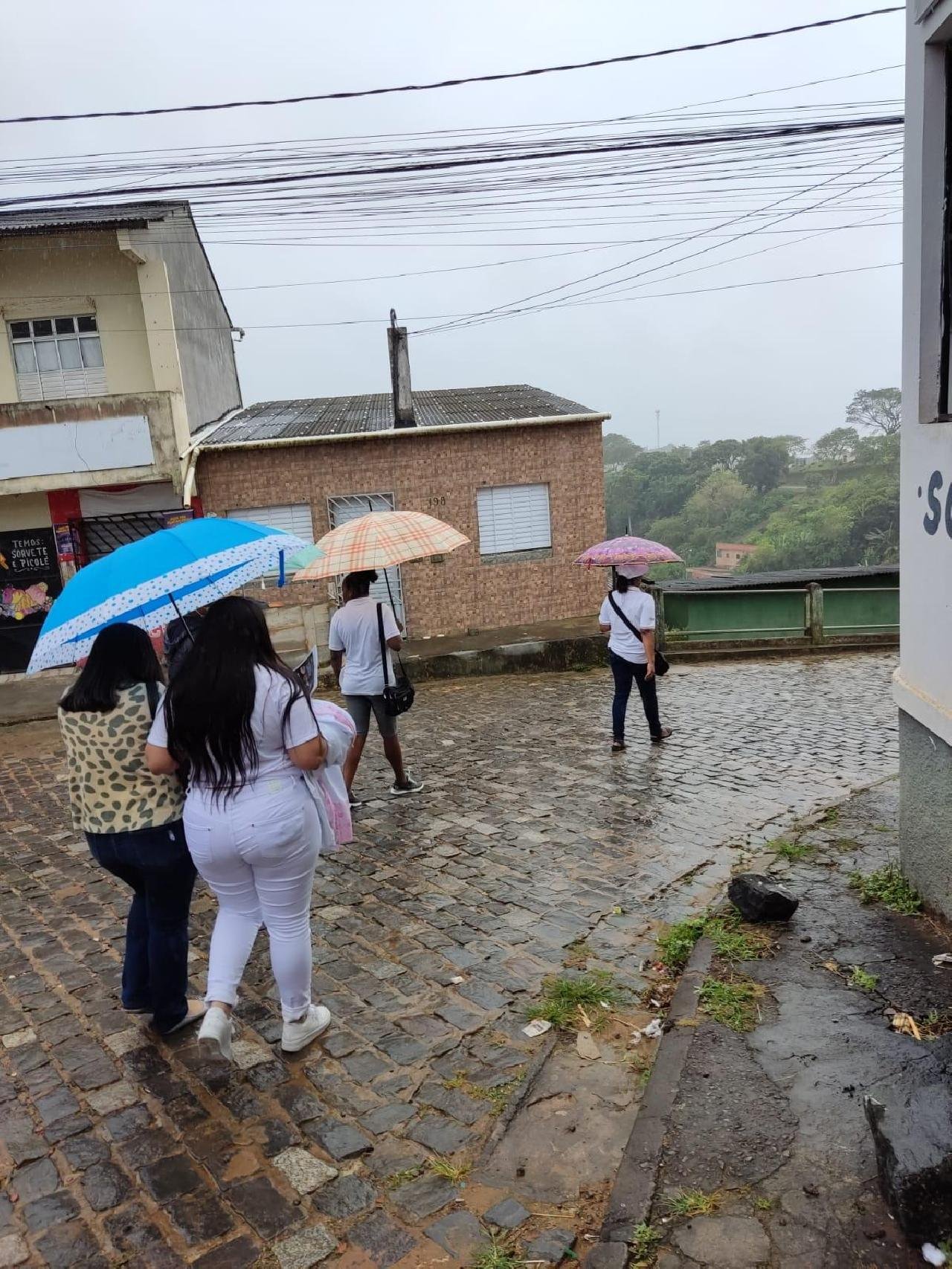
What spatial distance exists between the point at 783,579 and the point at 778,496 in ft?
107

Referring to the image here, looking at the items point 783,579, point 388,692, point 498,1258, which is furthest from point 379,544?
point 783,579

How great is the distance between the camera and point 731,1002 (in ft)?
12.1

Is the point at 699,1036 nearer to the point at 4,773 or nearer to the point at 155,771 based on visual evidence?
the point at 155,771

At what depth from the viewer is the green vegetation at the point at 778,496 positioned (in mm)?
34750

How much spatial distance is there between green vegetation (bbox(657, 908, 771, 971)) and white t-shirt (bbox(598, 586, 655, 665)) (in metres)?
3.42

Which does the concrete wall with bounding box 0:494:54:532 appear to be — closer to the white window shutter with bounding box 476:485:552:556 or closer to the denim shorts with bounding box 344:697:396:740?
the white window shutter with bounding box 476:485:552:556

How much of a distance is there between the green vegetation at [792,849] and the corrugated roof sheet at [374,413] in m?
13.1

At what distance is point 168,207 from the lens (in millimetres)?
15117

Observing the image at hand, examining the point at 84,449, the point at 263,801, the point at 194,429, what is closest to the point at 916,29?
the point at 263,801

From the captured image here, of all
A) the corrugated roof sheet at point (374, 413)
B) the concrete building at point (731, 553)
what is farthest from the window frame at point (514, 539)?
the concrete building at point (731, 553)

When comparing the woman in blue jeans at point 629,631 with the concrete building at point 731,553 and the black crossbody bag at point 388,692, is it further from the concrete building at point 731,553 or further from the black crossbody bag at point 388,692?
the concrete building at point 731,553

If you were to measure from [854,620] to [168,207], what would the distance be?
13.6 metres

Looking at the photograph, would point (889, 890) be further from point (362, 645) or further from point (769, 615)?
point (769, 615)

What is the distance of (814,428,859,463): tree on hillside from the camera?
56.8m
